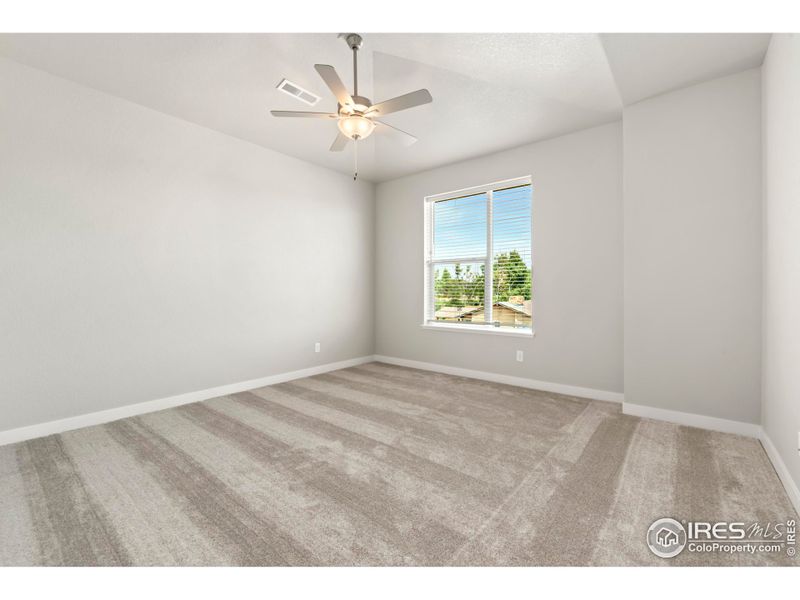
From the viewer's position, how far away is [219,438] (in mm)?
2551

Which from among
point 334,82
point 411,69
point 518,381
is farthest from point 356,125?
point 518,381

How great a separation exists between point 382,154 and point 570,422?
348 centimetres

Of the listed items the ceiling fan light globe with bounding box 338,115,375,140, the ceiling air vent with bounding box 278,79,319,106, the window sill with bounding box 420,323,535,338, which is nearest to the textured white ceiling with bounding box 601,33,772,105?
the ceiling fan light globe with bounding box 338,115,375,140

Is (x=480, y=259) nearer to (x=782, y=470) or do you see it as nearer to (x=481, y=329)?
(x=481, y=329)

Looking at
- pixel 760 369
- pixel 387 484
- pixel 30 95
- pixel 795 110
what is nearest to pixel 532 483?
pixel 387 484

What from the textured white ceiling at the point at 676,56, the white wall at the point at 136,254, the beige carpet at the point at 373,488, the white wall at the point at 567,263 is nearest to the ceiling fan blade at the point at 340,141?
the white wall at the point at 136,254

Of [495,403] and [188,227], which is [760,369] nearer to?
[495,403]

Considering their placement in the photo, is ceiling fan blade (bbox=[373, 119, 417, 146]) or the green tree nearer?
ceiling fan blade (bbox=[373, 119, 417, 146])

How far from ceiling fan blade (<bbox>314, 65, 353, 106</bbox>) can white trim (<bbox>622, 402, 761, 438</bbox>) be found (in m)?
3.33

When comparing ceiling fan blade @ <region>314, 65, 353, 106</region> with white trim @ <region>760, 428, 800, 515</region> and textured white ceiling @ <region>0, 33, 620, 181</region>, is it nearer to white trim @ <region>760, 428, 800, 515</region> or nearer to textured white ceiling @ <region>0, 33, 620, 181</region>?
textured white ceiling @ <region>0, 33, 620, 181</region>

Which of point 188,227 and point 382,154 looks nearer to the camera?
point 188,227

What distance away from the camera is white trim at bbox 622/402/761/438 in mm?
2537

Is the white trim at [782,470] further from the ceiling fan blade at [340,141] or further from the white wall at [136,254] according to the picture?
the white wall at [136,254]

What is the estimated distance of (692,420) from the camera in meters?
2.74
